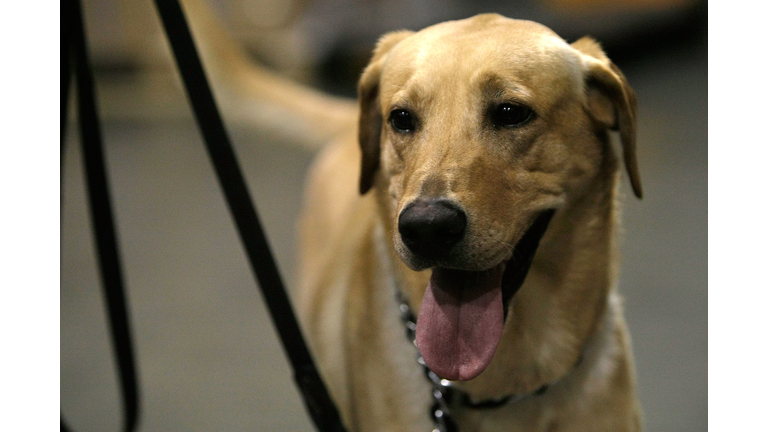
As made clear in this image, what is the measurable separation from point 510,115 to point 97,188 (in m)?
0.87

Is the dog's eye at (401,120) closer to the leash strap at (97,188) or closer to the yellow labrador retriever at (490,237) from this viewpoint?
the yellow labrador retriever at (490,237)

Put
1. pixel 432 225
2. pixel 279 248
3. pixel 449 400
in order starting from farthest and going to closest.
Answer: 1. pixel 279 248
2. pixel 449 400
3. pixel 432 225

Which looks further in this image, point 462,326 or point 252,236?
point 252,236

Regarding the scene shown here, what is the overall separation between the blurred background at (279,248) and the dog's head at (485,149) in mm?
111

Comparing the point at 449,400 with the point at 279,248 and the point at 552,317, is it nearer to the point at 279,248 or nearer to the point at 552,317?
the point at 552,317

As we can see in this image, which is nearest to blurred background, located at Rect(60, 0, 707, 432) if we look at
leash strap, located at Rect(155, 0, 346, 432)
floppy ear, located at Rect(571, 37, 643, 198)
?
floppy ear, located at Rect(571, 37, 643, 198)

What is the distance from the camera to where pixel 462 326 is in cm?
91

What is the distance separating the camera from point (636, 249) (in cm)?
240

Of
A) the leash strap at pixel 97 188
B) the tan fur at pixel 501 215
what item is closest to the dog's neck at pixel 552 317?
the tan fur at pixel 501 215

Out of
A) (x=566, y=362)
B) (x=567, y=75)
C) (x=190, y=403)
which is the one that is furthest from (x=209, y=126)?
(x=190, y=403)

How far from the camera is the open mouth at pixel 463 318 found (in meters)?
0.91

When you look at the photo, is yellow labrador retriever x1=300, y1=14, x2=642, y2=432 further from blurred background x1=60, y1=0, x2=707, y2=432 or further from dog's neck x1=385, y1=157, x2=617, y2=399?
blurred background x1=60, y1=0, x2=707, y2=432

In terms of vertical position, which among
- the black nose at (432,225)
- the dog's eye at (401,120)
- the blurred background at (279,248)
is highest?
the dog's eye at (401,120)

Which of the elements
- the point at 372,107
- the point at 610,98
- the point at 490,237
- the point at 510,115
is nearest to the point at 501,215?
the point at 490,237
